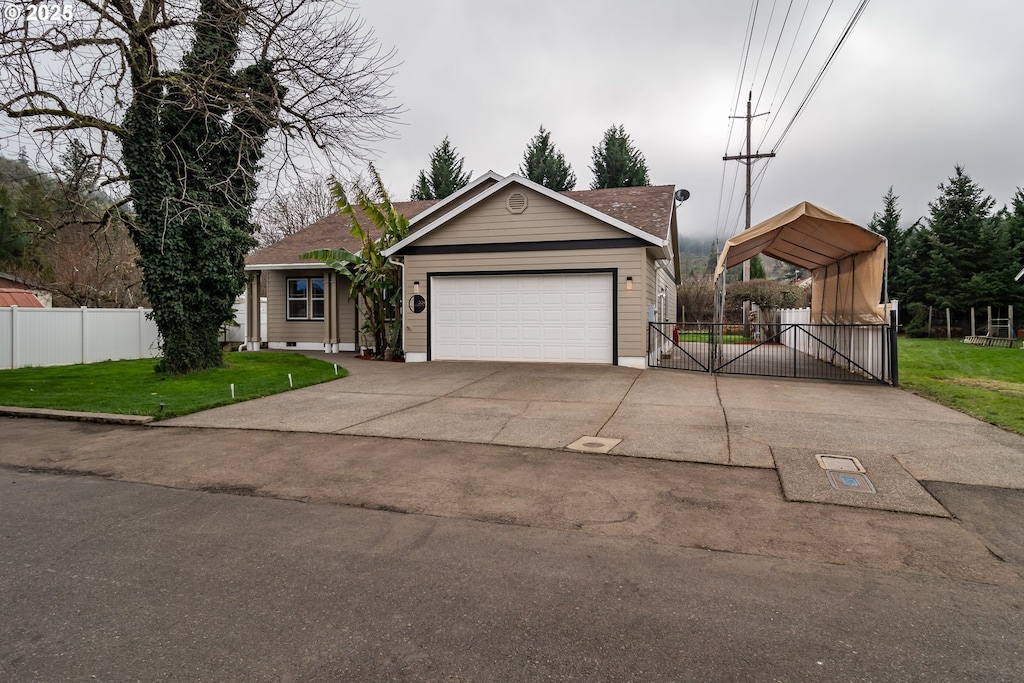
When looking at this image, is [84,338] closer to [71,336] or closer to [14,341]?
[71,336]

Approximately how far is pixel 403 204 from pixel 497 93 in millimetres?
6673

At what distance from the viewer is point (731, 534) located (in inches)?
159

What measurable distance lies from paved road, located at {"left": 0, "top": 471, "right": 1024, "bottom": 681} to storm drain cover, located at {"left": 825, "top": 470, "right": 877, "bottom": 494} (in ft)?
5.51

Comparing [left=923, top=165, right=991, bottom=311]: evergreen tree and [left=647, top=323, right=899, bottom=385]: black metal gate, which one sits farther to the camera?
[left=923, top=165, right=991, bottom=311]: evergreen tree

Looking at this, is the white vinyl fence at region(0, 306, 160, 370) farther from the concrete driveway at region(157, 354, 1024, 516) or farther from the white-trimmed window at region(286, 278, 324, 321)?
the concrete driveway at region(157, 354, 1024, 516)

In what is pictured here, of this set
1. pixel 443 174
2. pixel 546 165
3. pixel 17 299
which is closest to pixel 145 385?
pixel 17 299

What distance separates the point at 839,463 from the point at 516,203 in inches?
405

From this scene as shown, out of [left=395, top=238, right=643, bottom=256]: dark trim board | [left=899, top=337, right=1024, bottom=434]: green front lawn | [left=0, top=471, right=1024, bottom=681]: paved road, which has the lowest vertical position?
[left=0, top=471, right=1024, bottom=681]: paved road

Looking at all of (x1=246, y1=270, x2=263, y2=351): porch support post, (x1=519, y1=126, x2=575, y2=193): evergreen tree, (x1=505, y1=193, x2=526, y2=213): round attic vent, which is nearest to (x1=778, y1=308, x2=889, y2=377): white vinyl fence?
(x1=505, y1=193, x2=526, y2=213): round attic vent

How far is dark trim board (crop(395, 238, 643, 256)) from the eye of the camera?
13.7 meters

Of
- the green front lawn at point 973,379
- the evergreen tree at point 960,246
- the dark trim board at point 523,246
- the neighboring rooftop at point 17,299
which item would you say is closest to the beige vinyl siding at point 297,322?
the dark trim board at point 523,246

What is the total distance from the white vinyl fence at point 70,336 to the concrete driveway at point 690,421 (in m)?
8.71

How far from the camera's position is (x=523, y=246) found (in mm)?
14336

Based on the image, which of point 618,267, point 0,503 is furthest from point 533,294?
point 0,503
